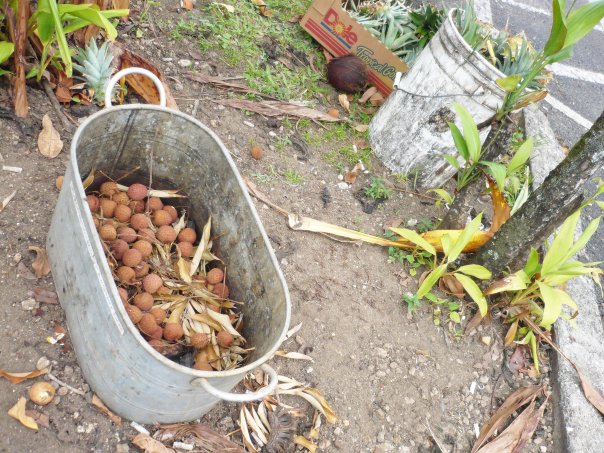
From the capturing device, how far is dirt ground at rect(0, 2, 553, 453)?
1.76m

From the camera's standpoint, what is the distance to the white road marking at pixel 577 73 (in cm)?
455

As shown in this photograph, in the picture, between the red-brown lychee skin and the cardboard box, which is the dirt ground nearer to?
the red-brown lychee skin

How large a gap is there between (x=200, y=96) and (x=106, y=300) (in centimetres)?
158

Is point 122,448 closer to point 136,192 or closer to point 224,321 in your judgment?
point 224,321

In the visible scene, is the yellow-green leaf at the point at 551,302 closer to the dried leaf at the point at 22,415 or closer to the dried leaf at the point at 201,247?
the dried leaf at the point at 201,247

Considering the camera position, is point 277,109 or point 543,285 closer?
point 543,285

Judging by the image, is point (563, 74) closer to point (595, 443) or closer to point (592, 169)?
point (592, 169)

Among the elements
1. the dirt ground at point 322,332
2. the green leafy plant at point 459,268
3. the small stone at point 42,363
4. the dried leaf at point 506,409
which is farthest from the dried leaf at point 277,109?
the dried leaf at point 506,409

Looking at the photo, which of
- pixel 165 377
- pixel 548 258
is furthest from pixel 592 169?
pixel 165 377

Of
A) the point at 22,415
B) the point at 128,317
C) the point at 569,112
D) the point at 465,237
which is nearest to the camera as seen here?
the point at 128,317

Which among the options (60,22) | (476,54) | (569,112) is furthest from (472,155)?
(569,112)

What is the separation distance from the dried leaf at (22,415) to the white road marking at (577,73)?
4.37 m

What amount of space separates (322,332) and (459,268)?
0.69 metres

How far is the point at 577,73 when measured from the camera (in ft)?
15.1
